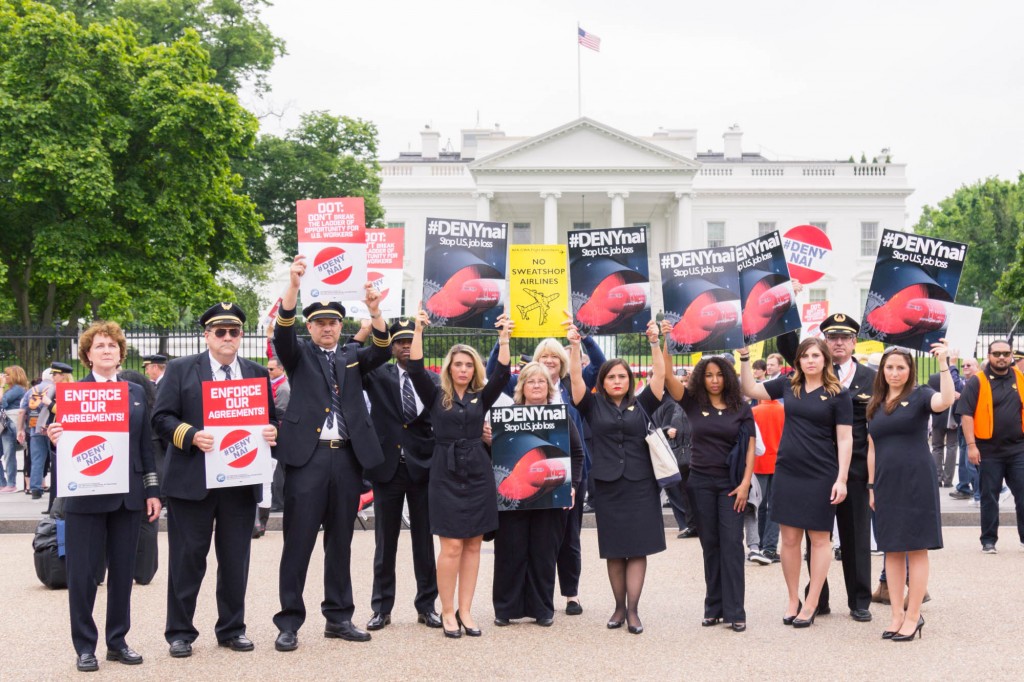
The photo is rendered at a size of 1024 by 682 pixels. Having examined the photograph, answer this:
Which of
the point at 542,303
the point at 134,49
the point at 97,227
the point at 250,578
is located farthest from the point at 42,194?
the point at 542,303

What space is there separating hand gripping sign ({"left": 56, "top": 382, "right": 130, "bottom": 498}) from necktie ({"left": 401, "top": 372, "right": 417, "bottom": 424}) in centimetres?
194

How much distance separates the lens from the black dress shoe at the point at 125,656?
6.26 metres

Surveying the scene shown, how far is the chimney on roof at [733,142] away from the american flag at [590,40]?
25.7m

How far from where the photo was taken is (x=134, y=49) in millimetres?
31172

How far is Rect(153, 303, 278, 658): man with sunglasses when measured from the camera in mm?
6445

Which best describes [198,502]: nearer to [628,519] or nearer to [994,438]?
[628,519]

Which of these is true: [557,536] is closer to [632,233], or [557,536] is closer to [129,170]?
[632,233]

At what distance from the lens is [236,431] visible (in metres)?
6.53

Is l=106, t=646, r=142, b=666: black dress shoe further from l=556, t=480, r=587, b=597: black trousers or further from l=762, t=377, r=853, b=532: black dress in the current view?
l=762, t=377, r=853, b=532: black dress

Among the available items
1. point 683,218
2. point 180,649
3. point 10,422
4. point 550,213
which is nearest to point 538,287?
point 180,649

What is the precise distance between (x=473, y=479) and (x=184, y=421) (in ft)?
6.37

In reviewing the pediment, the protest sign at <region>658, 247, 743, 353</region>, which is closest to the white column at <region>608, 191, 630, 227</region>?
the pediment

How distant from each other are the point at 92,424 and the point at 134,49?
1099 inches

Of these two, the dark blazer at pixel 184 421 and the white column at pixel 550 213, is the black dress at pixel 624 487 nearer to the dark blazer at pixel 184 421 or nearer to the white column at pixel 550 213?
the dark blazer at pixel 184 421
